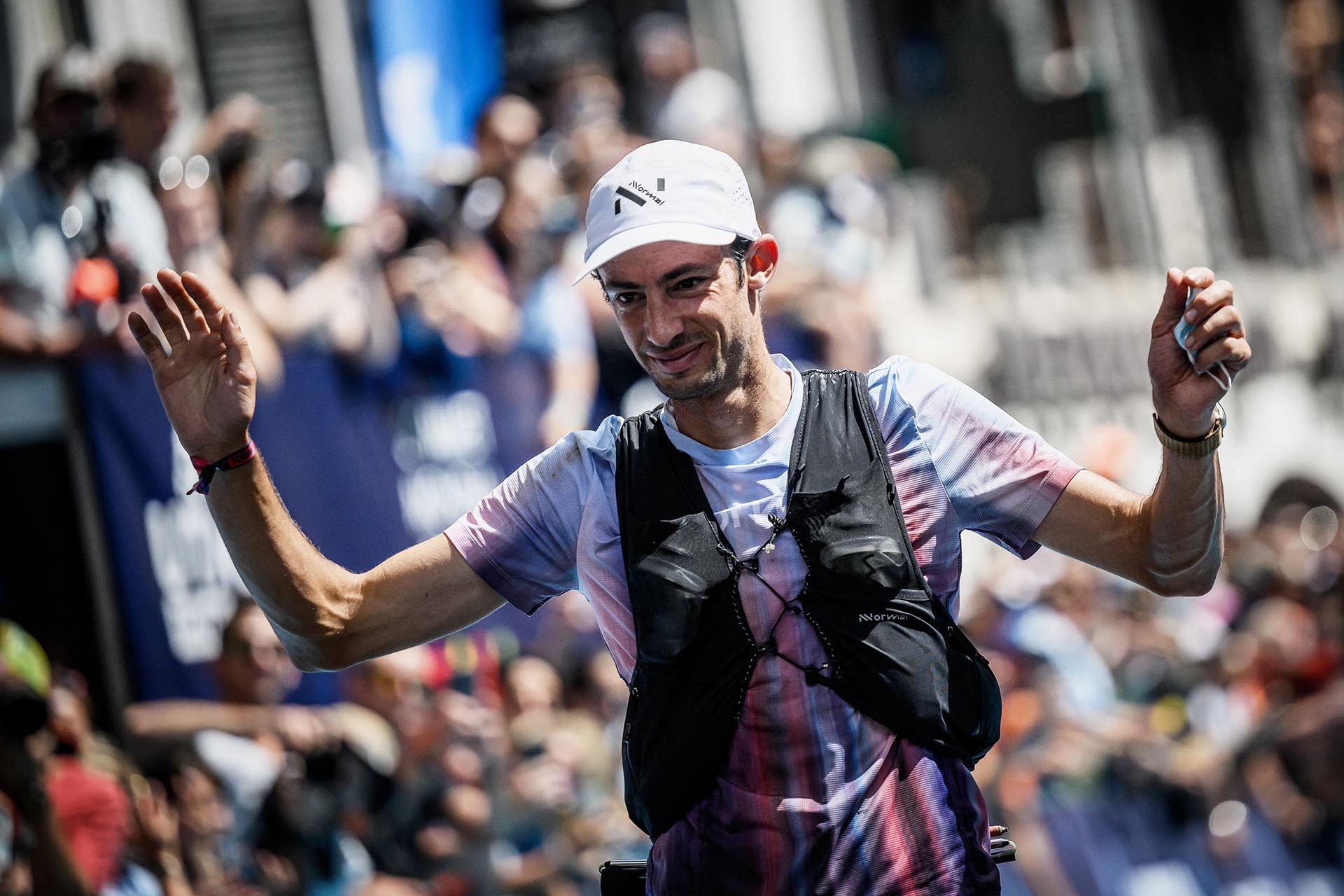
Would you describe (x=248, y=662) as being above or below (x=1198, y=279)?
below

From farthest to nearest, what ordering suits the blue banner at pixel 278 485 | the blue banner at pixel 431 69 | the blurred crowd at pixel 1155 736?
the blue banner at pixel 431 69, the blurred crowd at pixel 1155 736, the blue banner at pixel 278 485

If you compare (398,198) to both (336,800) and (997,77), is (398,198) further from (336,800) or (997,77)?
(997,77)

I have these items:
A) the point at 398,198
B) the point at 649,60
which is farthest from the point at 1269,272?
the point at 398,198

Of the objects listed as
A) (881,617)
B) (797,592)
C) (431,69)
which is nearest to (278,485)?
(797,592)

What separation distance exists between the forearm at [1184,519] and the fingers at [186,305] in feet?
5.65

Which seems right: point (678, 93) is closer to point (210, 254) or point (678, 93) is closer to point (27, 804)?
point (210, 254)

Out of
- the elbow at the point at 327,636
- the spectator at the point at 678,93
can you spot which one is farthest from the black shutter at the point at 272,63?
the elbow at the point at 327,636

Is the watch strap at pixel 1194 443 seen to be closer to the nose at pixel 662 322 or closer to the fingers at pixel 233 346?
the nose at pixel 662 322

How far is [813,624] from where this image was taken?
3.05m

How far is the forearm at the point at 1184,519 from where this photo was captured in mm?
3045

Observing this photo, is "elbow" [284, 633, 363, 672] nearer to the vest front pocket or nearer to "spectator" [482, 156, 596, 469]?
the vest front pocket

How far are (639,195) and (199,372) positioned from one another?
853 millimetres

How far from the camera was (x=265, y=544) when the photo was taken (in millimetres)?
3090

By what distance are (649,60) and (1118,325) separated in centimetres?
813
